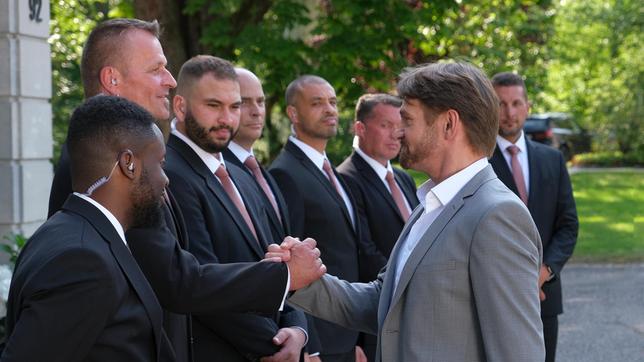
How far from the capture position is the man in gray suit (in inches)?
134

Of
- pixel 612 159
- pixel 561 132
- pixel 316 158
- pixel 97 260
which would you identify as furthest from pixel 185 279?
pixel 561 132

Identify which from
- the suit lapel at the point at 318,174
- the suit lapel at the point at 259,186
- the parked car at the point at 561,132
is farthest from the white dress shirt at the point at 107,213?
the parked car at the point at 561,132

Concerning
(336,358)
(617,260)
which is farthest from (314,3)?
(336,358)

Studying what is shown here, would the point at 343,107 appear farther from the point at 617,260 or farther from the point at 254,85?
the point at 254,85

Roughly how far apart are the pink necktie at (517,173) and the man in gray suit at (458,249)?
3246mm

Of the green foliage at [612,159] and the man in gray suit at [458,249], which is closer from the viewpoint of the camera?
the man in gray suit at [458,249]

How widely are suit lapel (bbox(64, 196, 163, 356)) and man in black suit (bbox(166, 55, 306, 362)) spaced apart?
126 cm

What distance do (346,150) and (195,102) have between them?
9.65 metres

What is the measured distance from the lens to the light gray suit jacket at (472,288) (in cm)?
339

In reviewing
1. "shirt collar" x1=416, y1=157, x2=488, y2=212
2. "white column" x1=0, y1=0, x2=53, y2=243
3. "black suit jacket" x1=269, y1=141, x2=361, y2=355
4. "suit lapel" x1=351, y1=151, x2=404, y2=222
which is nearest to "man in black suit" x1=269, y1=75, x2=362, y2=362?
"black suit jacket" x1=269, y1=141, x2=361, y2=355

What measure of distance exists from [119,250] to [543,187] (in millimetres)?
4422

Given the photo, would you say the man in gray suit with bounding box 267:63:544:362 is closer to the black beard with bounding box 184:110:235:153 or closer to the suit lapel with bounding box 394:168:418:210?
the black beard with bounding box 184:110:235:153

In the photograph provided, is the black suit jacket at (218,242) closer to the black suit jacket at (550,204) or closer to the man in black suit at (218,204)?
the man in black suit at (218,204)

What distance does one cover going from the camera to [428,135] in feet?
12.3
